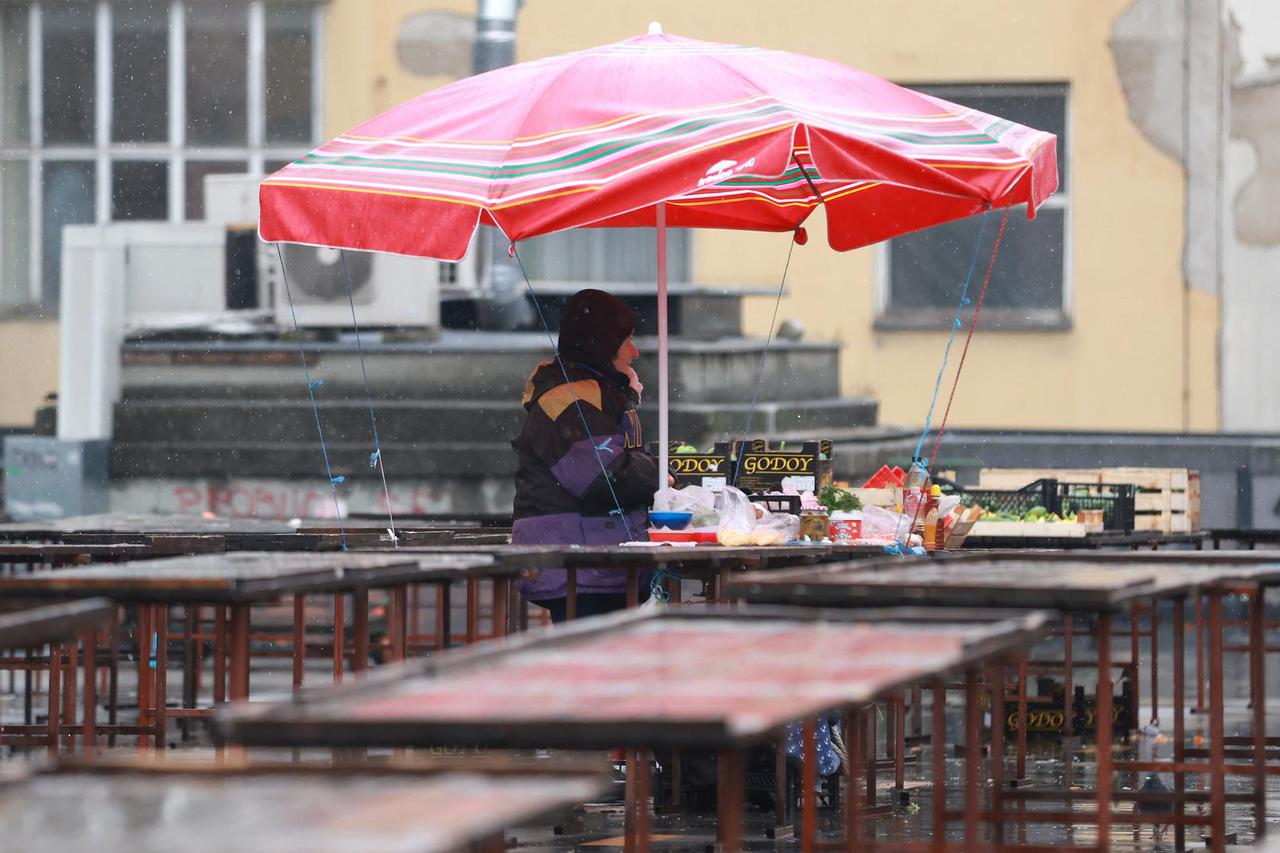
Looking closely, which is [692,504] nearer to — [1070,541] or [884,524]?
[884,524]

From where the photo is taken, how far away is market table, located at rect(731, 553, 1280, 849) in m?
5.42

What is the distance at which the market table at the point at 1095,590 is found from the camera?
5.42 metres

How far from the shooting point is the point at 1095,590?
5297 mm

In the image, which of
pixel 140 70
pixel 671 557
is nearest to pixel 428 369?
pixel 140 70

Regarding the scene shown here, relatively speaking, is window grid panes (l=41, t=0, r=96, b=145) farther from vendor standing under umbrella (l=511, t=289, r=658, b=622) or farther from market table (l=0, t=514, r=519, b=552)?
vendor standing under umbrella (l=511, t=289, r=658, b=622)

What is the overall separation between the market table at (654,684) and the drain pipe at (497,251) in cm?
1179

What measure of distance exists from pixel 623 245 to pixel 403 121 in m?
10.6

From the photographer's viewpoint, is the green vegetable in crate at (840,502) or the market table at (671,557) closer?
the market table at (671,557)

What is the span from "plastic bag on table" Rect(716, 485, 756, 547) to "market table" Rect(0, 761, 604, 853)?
4560 millimetres

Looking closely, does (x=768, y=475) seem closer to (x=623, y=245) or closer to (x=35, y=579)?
(x=35, y=579)

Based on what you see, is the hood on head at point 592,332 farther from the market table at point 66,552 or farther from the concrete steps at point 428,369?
the concrete steps at point 428,369

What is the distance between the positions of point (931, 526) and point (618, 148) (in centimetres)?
202

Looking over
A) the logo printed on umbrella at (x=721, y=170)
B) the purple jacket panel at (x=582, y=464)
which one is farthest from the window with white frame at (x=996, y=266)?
the logo printed on umbrella at (x=721, y=170)

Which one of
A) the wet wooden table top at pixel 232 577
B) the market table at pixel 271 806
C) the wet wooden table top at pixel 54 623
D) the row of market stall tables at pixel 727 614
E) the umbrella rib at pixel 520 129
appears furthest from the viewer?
the umbrella rib at pixel 520 129
